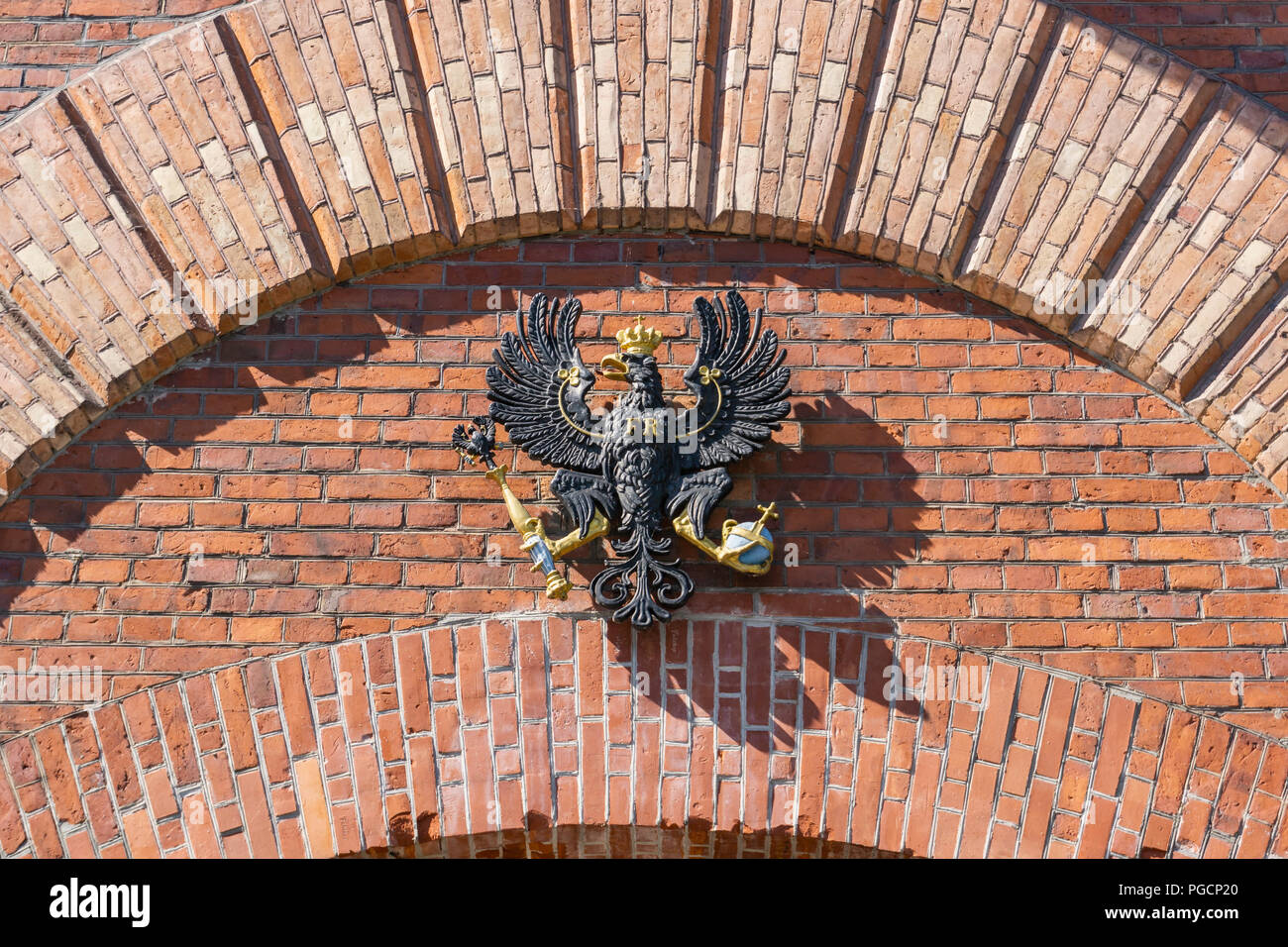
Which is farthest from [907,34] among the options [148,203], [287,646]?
[287,646]

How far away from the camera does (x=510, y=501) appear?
10.8 ft

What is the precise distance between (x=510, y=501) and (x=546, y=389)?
346 mm

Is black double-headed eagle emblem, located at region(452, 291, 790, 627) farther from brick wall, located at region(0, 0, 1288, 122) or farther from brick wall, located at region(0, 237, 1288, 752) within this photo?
brick wall, located at region(0, 0, 1288, 122)

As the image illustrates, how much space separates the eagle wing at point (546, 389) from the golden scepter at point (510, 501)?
69mm

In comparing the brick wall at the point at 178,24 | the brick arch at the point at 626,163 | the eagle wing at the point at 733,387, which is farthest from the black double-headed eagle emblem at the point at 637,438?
the brick wall at the point at 178,24

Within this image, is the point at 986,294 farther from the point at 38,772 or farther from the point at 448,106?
the point at 38,772

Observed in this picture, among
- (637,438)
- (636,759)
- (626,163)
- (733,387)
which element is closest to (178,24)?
(626,163)

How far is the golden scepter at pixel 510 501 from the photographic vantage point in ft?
10.7

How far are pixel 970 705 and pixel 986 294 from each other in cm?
124

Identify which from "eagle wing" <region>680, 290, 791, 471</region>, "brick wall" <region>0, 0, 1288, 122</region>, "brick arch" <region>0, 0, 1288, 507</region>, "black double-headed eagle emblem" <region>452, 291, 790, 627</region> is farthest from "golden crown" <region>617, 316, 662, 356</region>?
"brick wall" <region>0, 0, 1288, 122</region>


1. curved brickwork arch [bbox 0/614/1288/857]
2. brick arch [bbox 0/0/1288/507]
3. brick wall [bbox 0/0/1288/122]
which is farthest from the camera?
brick wall [bbox 0/0/1288/122]

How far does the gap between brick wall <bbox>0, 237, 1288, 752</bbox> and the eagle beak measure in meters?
0.13

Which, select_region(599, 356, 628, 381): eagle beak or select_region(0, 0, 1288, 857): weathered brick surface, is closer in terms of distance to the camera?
select_region(0, 0, 1288, 857): weathered brick surface

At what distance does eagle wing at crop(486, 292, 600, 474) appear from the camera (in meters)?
3.35
